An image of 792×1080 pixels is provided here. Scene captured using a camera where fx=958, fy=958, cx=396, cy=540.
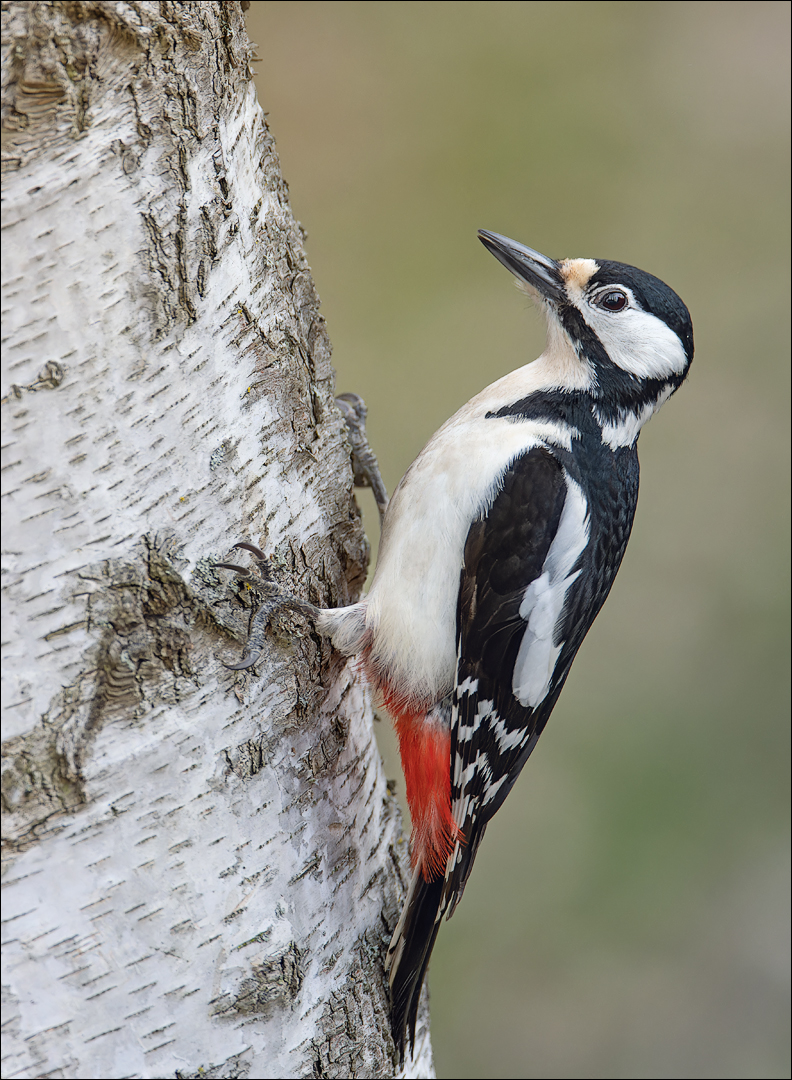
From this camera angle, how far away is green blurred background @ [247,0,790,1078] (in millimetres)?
3547

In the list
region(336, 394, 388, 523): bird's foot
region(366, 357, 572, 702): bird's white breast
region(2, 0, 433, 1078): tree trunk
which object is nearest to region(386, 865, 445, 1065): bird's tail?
region(2, 0, 433, 1078): tree trunk

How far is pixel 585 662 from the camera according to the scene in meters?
4.02

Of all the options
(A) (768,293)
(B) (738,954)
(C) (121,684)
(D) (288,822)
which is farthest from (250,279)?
(A) (768,293)

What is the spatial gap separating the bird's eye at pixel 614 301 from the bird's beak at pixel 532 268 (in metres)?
0.09

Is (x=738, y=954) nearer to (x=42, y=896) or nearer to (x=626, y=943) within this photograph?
(x=626, y=943)

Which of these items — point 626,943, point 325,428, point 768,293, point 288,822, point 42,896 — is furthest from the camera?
point 768,293

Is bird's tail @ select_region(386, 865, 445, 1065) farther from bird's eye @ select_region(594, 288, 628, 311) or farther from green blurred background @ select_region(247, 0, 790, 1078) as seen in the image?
green blurred background @ select_region(247, 0, 790, 1078)

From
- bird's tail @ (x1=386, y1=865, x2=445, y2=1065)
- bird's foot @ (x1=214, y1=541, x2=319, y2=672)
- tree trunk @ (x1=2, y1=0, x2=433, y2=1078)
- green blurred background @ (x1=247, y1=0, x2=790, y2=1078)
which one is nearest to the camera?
tree trunk @ (x1=2, y1=0, x2=433, y2=1078)

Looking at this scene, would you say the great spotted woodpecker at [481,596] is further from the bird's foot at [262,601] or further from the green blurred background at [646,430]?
the green blurred background at [646,430]

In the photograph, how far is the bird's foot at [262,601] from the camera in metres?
1.26

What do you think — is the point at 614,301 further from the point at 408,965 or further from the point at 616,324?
the point at 408,965

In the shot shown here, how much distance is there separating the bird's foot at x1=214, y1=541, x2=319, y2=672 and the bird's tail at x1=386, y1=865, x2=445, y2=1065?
1.99ft

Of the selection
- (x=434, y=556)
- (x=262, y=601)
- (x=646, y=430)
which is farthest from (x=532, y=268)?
(x=646, y=430)

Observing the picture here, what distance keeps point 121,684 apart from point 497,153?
3.71 metres
